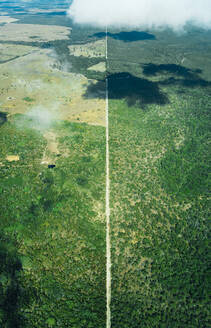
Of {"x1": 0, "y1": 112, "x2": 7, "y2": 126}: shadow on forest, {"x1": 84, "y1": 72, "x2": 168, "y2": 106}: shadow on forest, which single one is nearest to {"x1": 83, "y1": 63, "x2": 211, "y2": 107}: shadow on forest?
Result: {"x1": 84, "y1": 72, "x2": 168, "y2": 106}: shadow on forest

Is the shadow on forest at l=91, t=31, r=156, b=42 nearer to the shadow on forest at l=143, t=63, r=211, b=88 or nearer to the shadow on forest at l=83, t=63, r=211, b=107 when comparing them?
the shadow on forest at l=143, t=63, r=211, b=88

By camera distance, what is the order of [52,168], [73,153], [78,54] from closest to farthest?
[52,168] < [73,153] < [78,54]

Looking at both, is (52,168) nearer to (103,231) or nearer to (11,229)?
(11,229)

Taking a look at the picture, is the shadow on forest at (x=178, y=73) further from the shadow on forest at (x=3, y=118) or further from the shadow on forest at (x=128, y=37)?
the shadow on forest at (x=3, y=118)

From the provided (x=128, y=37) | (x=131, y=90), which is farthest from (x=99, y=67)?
(x=128, y=37)

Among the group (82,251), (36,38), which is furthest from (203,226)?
(36,38)

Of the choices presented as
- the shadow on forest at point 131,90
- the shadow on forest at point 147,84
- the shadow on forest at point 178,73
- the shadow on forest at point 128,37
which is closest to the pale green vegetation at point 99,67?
the shadow on forest at point 147,84

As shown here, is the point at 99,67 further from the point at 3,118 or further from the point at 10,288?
the point at 10,288
